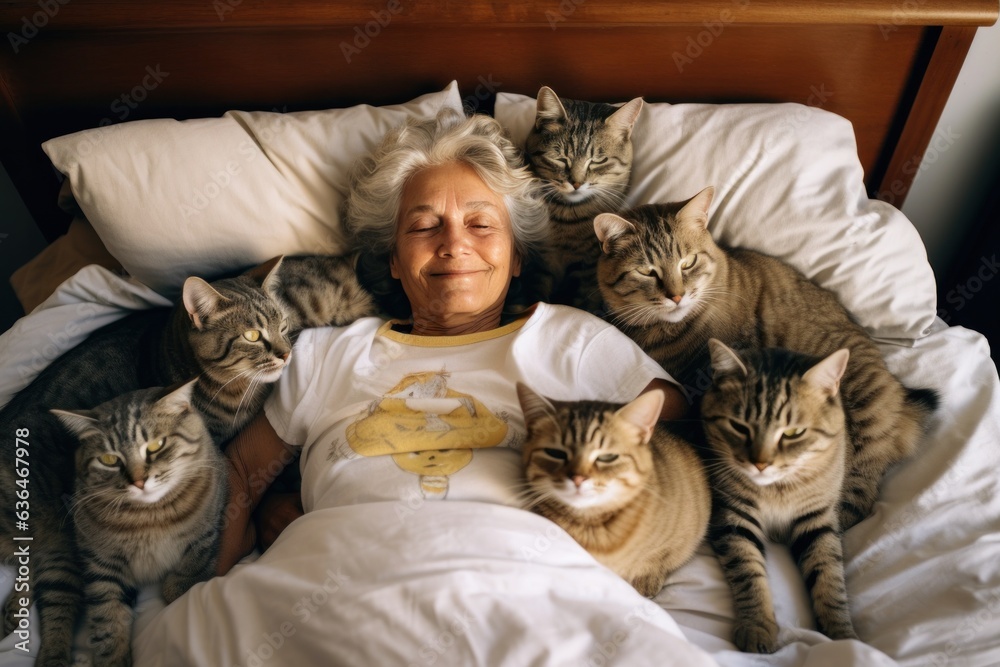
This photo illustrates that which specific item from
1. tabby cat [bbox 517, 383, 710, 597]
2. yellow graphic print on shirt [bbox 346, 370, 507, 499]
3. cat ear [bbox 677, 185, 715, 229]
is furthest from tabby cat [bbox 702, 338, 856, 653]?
yellow graphic print on shirt [bbox 346, 370, 507, 499]

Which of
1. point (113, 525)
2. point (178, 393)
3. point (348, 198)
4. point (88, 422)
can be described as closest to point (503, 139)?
point (348, 198)

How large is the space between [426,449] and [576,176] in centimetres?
95

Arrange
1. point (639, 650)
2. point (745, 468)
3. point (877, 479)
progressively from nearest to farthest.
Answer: point (639, 650) < point (745, 468) < point (877, 479)

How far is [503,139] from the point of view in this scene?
6.40ft

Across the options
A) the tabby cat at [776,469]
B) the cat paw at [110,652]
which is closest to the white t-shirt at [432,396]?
the tabby cat at [776,469]

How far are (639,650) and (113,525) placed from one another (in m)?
1.29

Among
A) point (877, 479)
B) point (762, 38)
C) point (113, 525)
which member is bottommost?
point (113, 525)

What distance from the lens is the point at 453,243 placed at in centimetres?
173

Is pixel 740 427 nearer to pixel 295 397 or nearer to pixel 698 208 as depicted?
pixel 698 208

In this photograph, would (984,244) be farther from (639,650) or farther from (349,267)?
(349,267)

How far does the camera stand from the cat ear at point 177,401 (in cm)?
159

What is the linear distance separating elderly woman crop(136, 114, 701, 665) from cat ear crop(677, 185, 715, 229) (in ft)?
1.26

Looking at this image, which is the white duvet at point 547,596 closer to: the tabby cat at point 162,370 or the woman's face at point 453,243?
the tabby cat at point 162,370

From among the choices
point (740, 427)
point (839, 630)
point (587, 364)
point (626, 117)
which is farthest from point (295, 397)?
point (839, 630)
